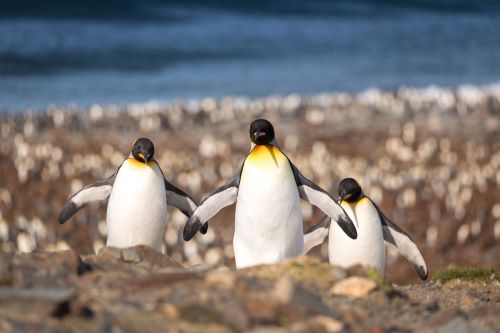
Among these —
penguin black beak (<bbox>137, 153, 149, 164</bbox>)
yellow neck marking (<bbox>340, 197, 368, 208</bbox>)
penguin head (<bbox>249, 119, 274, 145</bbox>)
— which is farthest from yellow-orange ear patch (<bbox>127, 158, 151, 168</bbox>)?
A: yellow neck marking (<bbox>340, 197, 368, 208</bbox>)

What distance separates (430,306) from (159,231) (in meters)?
3.52

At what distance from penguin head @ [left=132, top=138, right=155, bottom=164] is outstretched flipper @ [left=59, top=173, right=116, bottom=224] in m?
0.65

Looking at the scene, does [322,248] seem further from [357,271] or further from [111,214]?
[357,271]

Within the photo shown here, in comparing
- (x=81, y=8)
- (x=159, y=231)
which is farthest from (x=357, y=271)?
(x=81, y=8)

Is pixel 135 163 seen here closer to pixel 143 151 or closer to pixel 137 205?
pixel 143 151

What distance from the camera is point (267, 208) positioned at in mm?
8805

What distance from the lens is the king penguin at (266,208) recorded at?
28.9 feet

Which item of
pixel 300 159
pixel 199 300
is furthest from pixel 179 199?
pixel 300 159

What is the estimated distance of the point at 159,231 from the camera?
9766mm

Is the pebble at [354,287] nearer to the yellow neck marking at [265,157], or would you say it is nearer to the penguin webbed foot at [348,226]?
the penguin webbed foot at [348,226]

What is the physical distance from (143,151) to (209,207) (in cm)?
90

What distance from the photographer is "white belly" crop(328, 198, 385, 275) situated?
31.6 feet

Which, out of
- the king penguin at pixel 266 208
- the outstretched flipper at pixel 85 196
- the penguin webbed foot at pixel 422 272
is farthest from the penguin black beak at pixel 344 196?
the outstretched flipper at pixel 85 196

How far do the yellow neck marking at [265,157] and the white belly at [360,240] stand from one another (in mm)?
1097
